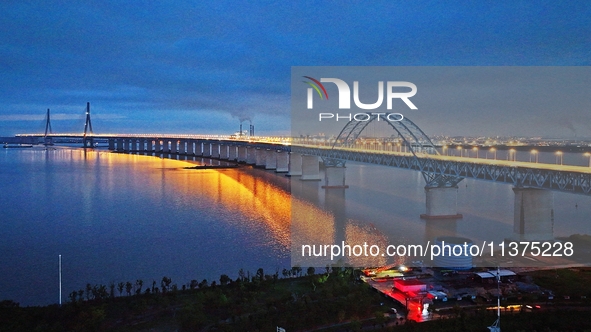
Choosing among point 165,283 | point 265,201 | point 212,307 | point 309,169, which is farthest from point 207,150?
point 212,307

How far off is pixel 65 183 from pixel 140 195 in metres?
10.3

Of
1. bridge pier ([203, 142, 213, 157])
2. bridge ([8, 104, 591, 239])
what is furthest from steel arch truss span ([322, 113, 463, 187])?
bridge pier ([203, 142, 213, 157])

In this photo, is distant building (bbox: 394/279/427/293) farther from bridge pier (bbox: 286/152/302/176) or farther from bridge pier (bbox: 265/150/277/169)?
bridge pier (bbox: 265/150/277/169)

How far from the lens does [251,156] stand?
191ft

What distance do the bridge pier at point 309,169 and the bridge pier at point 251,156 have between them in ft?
49.9

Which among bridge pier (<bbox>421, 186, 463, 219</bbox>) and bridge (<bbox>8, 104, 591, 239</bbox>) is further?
bridge pier (<bbox>421, 186, 463, 219</bbox>)

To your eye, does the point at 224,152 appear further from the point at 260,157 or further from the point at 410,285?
the point at 410,285

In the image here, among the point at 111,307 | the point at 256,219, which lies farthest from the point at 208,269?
the point at 256,219

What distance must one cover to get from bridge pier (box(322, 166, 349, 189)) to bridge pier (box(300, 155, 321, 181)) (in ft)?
19.3

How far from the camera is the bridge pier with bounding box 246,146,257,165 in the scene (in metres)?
56.9

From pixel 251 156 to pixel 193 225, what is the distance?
38.0 m

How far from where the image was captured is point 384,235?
17.7m

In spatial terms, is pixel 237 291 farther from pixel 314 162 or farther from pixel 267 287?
pixel 314 162

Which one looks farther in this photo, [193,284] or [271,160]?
[271,160]
